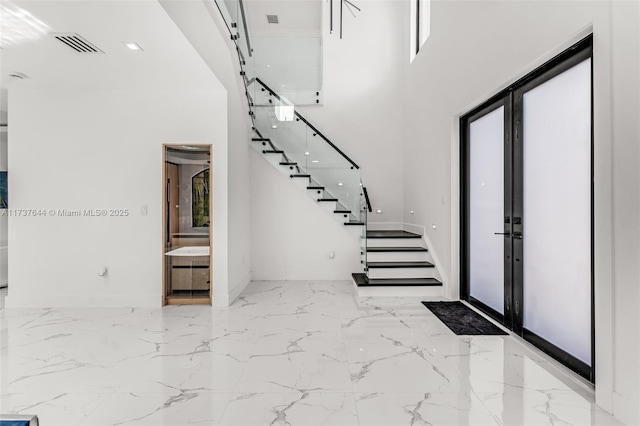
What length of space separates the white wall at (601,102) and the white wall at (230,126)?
10.3 ft

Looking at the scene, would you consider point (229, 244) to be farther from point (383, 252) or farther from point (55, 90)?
point (55, 90)

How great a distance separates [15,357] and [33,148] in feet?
9.88

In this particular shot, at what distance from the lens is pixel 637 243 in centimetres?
209

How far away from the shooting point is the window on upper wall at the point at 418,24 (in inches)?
249

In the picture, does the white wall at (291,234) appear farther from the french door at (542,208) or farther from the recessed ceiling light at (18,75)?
the recessed ceiling light at (18,75)

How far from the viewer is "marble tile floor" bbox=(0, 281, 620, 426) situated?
→ 226 centimetres

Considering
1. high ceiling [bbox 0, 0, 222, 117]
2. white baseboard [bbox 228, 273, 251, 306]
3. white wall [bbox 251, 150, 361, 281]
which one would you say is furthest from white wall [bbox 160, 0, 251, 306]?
white wall [bbox 251, 150, 361, 281]

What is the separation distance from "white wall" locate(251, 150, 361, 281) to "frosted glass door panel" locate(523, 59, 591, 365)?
3573mm

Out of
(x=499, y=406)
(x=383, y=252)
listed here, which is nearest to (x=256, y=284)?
(x=383, y=252)

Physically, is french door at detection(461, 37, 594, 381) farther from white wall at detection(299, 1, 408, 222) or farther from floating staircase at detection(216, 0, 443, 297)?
white wall at detection(299, 1, 408, 222)

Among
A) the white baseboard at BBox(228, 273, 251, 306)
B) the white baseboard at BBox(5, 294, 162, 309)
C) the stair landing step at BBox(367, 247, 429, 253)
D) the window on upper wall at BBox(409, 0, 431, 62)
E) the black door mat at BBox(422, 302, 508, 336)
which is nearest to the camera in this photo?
the black door mat at BBox(422, 302, 508, 336)

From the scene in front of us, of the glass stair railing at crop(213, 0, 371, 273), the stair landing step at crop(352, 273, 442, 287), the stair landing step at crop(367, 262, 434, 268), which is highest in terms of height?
the glass stair railing at crop(213, 0, 371, 273)

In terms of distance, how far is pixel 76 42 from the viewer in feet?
11.3

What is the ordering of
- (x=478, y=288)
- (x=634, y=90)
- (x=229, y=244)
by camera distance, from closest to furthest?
(x=634, y=90)
(x=478, y=288)
(x=229, y=244)
